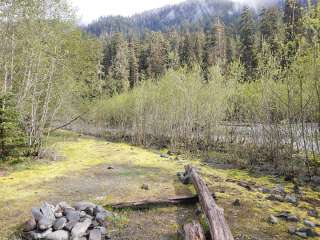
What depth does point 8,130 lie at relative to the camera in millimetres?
9359

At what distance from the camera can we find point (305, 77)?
8547mm

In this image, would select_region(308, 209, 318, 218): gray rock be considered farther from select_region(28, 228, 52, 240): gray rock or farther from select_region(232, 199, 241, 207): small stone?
select_region(28, 228, 52, 240): gray rock

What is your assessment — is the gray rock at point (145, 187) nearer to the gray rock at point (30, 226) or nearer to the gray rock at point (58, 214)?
the gray rock at point (58, 214)

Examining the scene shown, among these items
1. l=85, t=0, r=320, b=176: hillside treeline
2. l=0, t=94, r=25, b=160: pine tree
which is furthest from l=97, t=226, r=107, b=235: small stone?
l=85, t=0, r=320, b=176: hillside treeline

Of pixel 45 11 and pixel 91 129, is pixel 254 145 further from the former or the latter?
pixel 91 129

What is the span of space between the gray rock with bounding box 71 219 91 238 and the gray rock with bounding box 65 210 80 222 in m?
0.15

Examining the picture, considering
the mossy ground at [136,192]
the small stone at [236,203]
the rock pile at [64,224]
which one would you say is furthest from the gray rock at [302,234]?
the rock pile at [64,224]

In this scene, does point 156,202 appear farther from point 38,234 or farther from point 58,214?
point 38,234

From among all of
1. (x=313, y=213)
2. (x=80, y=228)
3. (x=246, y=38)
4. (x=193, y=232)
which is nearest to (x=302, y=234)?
(x=313, y=213)

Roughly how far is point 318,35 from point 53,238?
25.7 ft

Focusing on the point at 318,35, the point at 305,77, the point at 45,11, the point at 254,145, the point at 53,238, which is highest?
the point at 45,11

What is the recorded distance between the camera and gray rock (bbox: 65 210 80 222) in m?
4.98

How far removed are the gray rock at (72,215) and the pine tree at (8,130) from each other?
4.97 meters

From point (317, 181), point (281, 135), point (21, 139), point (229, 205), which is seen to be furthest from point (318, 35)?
point (21, 139)
